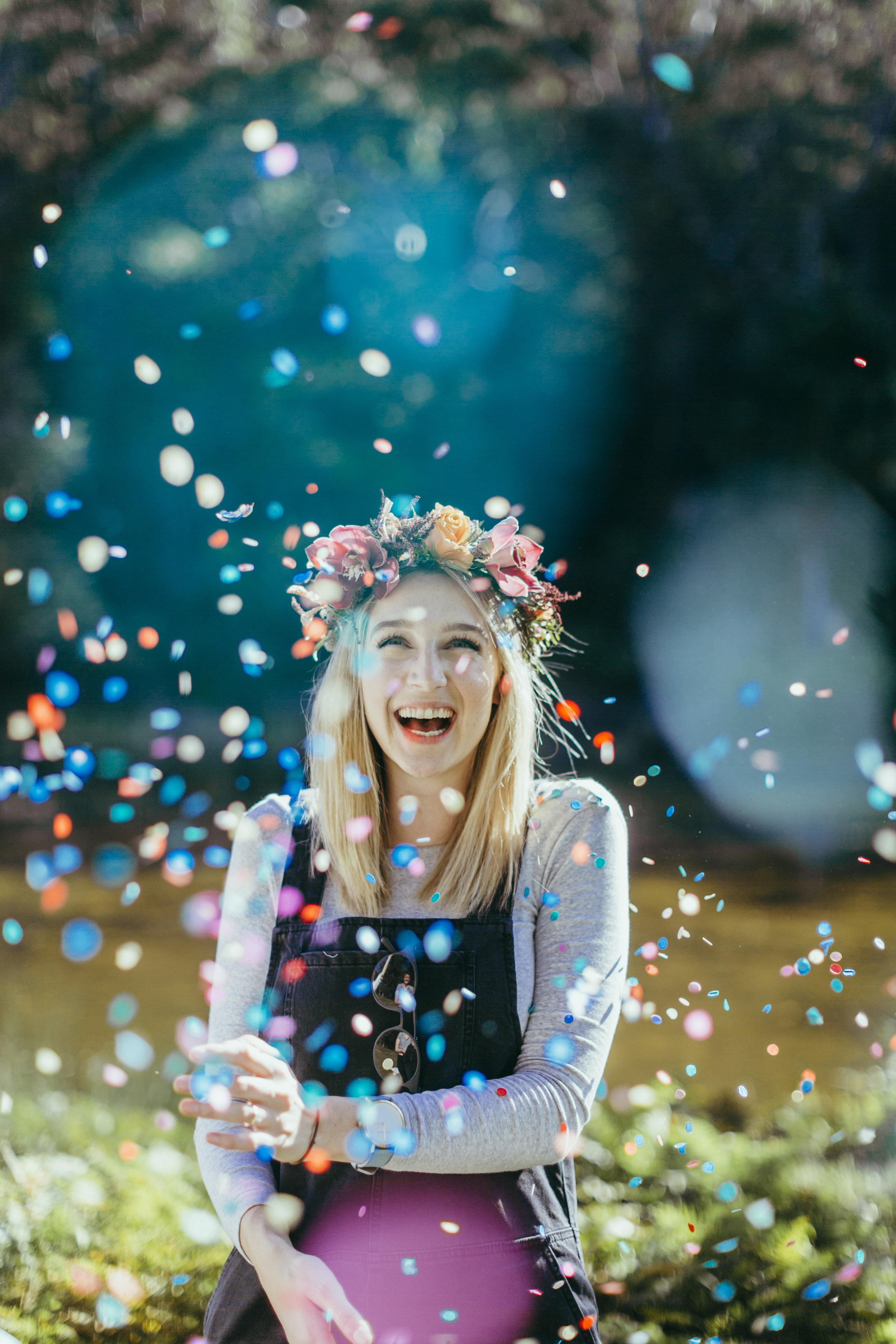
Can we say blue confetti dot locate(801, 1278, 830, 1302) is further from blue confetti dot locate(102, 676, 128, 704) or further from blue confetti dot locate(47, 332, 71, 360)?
blue confetti dot locate(47, 332, 71, 360)

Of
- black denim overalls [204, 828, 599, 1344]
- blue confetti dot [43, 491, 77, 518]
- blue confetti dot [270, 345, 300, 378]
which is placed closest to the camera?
black denim overalls [204, 828, 599, 1344]

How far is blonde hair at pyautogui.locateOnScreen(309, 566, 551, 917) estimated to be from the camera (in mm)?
1531

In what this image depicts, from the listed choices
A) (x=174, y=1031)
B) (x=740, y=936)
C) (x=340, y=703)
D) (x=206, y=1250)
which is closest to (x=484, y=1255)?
(x=340, y=703)

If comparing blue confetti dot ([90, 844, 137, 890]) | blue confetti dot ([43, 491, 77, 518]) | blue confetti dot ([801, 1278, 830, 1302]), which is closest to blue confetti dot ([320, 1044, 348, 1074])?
blue confetti dot ([43, 491, 77, 518])

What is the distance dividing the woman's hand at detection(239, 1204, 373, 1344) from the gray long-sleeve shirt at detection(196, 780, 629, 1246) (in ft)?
0.19

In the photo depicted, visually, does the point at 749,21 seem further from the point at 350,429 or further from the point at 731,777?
the point at 731,777

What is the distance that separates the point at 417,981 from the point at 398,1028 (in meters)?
0.07

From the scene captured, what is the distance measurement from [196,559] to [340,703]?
8970 millimetres

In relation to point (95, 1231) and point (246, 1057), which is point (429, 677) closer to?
point (246, 1057)

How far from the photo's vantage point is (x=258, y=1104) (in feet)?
3.76

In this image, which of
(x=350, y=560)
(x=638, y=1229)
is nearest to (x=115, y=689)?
(x=350, y=560)

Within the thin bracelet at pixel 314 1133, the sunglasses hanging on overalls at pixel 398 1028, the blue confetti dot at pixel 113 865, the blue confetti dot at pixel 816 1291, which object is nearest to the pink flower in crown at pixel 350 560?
the sunglasses hanging on overalls at pixel 398 1028

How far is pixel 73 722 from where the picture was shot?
420 inches

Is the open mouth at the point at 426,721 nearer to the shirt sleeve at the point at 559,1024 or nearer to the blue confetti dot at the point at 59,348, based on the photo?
the shirt sleeve at the point at 559,1024
